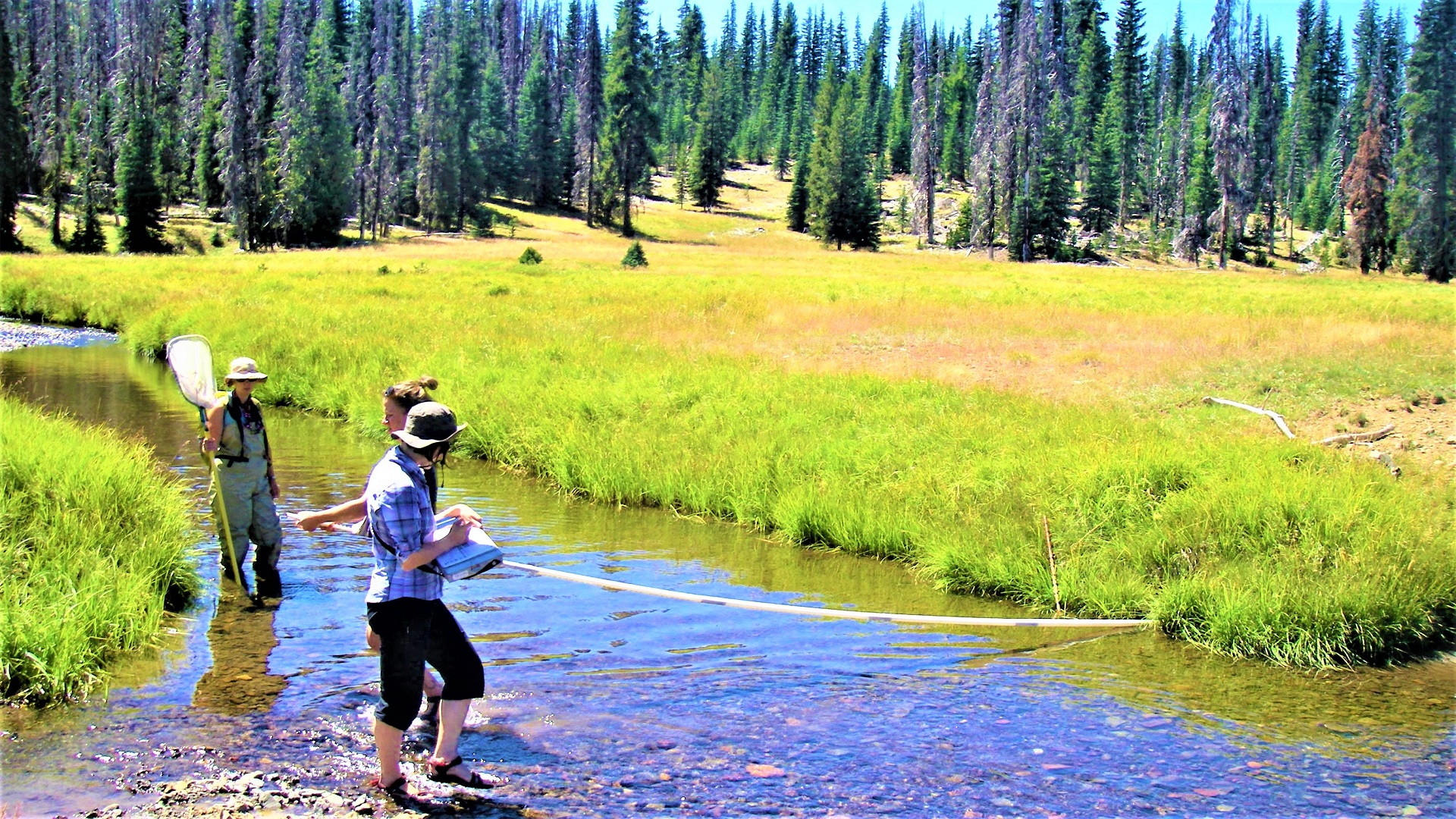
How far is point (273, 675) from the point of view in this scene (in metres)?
6.89

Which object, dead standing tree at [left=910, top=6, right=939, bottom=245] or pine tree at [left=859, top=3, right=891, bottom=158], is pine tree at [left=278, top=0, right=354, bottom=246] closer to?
dead standing tree at [left=910, top=6, right=939, bottom=245]

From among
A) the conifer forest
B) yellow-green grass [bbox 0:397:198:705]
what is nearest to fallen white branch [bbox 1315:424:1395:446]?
yellow-green grass [bbox 0:397:198:705]

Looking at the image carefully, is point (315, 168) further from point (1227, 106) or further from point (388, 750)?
point (388, 750)

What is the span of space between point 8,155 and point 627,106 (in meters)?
38.8

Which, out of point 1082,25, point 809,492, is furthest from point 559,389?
point 1082,25

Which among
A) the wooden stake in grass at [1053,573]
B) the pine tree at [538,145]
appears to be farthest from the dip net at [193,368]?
the pine tree at [538,145]

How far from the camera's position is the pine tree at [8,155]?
62.3 meters

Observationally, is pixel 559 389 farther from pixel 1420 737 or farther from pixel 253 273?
pixel 253 273

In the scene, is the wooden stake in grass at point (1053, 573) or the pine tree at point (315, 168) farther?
the pine tree at point (315, 168)

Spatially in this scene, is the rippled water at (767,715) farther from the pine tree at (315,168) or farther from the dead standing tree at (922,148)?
the dead standing tree at (922,148)

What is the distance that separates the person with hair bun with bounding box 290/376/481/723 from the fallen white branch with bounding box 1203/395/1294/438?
10673 mm

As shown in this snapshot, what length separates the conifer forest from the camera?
2611 inches

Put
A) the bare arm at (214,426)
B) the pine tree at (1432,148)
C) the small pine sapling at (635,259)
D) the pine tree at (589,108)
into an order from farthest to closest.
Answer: the pine tree at (589,108)
the pine tree at (1432,148)
the small pine sapling at (635,259)
the bare arm at (214,426)

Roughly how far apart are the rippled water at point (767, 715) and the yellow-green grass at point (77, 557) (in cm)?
28
